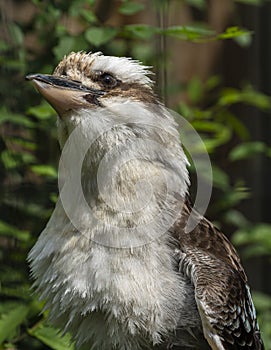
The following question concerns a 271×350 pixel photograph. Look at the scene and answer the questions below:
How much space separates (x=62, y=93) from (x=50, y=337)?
32.0 inches

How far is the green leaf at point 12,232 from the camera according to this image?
9.75 ft

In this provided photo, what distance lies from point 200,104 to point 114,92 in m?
1.74

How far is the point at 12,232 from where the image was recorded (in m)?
2.98

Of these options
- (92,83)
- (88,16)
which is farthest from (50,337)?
(88,16)

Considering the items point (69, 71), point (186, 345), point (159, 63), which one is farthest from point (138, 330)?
point (159, 63)

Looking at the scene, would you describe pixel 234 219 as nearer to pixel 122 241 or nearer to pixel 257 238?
pixel 257 238

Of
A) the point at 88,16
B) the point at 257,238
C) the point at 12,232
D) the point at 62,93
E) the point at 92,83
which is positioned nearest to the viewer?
the point at 62,93

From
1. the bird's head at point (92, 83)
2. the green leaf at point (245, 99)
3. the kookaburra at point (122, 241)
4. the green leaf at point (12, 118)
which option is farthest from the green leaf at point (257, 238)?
the bird's head at point (92, 83)

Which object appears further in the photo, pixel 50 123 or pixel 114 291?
pixel 50 123

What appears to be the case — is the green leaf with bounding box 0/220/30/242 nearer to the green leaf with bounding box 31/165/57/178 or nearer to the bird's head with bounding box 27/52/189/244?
the green leaf with bounding box 31/165/57/178

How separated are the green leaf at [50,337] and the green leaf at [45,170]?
0.53 meters

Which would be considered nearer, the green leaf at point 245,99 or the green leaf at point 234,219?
the green leaf at point 245,99

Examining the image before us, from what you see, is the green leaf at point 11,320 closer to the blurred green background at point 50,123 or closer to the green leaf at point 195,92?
the blurred green background at point 50,123

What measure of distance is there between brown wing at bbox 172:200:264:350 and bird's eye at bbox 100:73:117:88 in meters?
0.38
